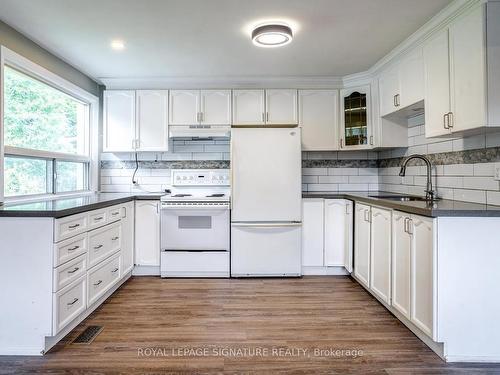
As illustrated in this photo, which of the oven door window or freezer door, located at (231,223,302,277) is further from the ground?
the oven door window

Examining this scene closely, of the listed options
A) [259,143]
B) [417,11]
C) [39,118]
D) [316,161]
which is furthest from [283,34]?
[39,118]

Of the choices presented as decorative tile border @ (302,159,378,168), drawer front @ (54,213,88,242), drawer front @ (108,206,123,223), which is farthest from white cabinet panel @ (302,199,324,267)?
drawer front @ (54,213,88,242)

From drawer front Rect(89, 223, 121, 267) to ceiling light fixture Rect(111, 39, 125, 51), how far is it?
5.10ft

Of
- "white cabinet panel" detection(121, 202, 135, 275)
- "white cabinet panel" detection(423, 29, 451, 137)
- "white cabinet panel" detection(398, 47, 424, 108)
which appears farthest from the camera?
"white cabinet panel" detection(121, 202, 135, 275)

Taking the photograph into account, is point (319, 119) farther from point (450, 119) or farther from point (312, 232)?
point (450, 119)

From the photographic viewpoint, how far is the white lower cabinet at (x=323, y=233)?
10.8ft

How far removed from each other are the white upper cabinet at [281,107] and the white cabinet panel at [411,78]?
113 cm

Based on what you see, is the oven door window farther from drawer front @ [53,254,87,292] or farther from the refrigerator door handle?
drawer front @ [53,254,87,292]

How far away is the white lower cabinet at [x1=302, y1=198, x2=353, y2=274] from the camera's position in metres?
3.29

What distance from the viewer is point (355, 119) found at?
3469mm

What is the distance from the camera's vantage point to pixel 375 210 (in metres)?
2.56

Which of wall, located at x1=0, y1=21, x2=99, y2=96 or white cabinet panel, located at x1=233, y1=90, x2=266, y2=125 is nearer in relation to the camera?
wall, located at x1=0, y1=21, x2=99, y2=96

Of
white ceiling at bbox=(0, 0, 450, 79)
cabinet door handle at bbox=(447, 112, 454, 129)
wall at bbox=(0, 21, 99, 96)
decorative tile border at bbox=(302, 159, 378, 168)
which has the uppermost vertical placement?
white ceiling at bbox=(0, 0, 450, 79)

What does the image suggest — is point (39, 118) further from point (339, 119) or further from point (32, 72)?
point (339, 119)
